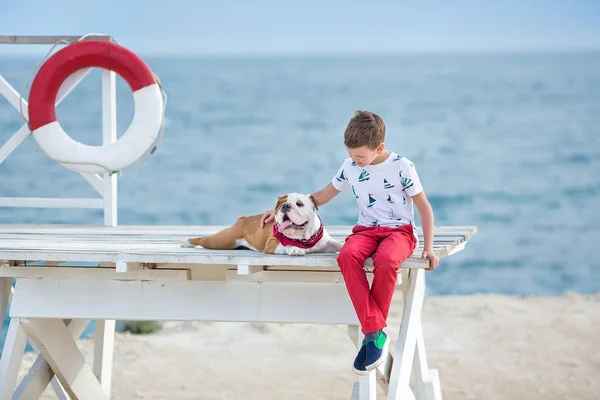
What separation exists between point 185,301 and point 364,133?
1019 millimetres

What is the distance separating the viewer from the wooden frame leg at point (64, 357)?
4441 mm

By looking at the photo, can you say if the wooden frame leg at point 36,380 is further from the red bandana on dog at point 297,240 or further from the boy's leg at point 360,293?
the boy's leg at point 360,293

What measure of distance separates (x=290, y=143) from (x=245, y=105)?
12.7 ft

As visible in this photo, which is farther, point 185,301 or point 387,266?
point 185,301

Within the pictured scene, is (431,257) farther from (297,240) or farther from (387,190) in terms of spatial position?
(297,240)

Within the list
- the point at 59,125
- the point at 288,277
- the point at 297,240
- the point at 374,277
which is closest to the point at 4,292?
the point at 288,277

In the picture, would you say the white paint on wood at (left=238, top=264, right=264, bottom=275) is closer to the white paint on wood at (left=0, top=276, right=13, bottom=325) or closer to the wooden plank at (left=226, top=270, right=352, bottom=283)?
the wooden plank at (left=226, top=270, right=352, bottom=283)

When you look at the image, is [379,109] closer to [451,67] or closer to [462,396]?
[451,67]

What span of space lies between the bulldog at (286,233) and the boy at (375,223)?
92mm

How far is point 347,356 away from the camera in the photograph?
7.58 meters

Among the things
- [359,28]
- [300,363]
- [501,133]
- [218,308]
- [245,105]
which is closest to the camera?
[218,308]

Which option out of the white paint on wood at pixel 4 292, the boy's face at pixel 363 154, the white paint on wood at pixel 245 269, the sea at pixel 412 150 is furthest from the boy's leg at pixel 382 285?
the sea at pixel 412 150

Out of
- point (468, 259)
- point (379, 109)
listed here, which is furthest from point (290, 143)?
point (468, 259)

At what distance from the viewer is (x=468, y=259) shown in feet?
60.5
